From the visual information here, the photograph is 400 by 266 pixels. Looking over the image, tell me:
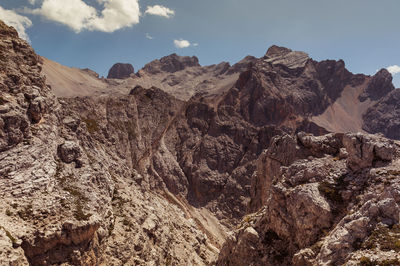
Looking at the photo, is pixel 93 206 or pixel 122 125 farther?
pixel 122 125

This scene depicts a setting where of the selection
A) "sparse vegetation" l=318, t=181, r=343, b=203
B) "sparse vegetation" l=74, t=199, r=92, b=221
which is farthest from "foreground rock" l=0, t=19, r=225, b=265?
"sparse vegetation" l=318, t=181, r=343, b=203

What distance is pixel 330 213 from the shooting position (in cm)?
2962

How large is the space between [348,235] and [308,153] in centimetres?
2448

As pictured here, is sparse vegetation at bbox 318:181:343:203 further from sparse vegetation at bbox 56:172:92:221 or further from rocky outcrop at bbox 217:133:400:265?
sparse vegetation at bbox 56:172:92:221

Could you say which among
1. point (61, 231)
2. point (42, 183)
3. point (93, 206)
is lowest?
point (61, 231)

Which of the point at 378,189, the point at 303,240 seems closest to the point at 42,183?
the point at 303,240

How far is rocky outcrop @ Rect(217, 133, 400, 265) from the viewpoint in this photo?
2361cm

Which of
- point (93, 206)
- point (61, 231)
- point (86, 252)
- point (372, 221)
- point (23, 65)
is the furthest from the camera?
point (23, 65)

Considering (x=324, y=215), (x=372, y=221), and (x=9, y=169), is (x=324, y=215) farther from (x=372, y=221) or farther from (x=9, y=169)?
(x=9, y=169)

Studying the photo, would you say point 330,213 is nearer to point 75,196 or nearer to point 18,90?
point 75,196

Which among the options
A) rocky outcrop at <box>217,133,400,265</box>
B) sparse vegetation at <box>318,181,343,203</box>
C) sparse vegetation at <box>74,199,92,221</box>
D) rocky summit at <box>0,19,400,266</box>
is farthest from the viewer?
sparse vegetation at <box>74,199,92,221</box>

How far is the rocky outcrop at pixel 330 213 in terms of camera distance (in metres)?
23.6

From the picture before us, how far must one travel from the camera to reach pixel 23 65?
46062 millimetres

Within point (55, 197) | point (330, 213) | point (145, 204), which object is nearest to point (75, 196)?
point (55, 197)
